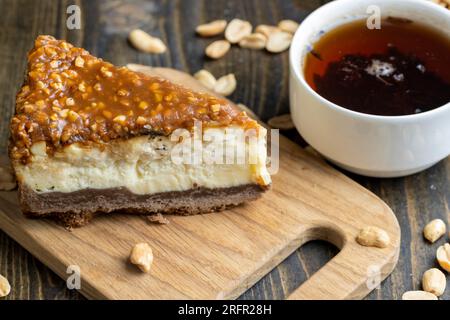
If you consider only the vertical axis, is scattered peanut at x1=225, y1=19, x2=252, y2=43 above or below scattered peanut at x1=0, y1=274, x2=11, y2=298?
above

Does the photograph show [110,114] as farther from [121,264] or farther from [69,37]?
[69,37]

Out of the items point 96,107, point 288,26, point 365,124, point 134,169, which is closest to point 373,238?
point 365,124

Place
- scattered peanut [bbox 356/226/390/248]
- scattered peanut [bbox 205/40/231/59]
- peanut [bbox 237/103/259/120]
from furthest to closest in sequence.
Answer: scattered peanut [bbox 205/40/231/59] → peanut [bbox 237/103/259/120] → scattered peanut [bbox 356/226/390/248]

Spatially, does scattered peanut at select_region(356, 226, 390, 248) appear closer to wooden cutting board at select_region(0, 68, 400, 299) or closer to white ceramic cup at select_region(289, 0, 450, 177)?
wooden cutting board at select_region(0, 68, 400, 299)

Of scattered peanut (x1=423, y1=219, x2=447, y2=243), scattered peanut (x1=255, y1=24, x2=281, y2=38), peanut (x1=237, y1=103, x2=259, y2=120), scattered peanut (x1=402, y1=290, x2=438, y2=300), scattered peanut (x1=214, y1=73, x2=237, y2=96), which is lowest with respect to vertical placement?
scattered peanut (x1=402, y1=290, x2=438, y2=300)

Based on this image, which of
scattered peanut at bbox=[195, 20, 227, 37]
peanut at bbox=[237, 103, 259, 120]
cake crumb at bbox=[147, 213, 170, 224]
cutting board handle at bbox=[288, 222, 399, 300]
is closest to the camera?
Result: cutting board handle at bbox=[288, 222, 399, 300]

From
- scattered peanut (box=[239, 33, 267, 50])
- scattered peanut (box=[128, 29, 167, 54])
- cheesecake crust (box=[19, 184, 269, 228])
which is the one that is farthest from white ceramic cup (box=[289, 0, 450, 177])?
scattered peanut (box=[128, 29, 167, 54])

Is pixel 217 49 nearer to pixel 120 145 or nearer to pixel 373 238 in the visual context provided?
pixel 120 145
